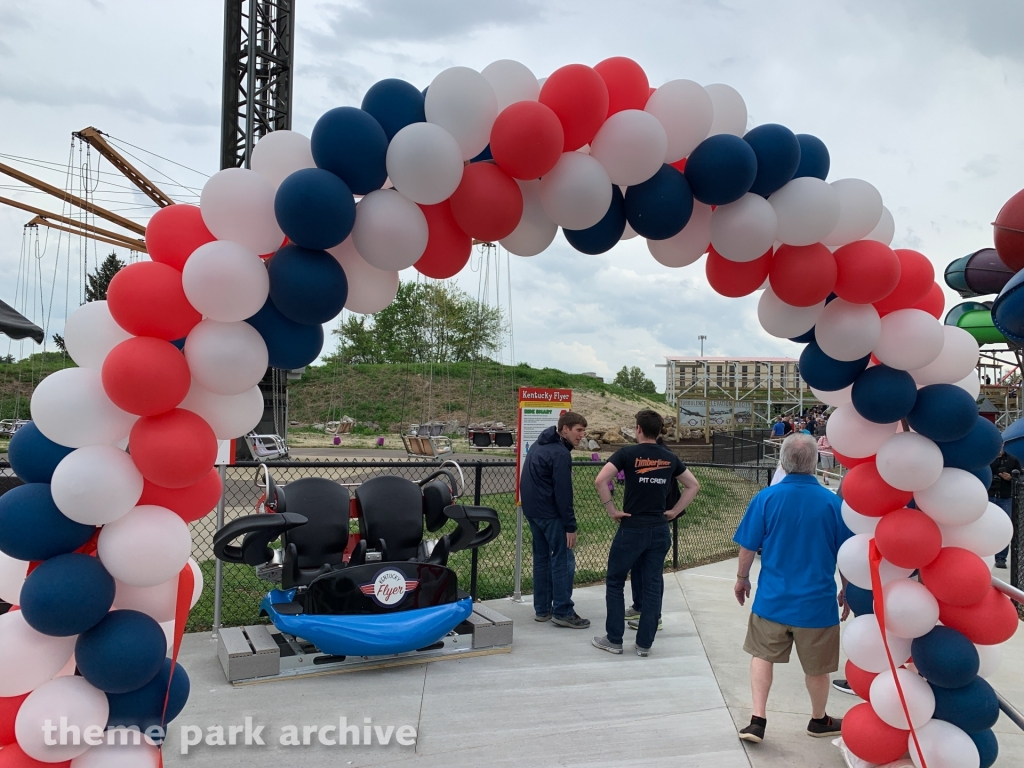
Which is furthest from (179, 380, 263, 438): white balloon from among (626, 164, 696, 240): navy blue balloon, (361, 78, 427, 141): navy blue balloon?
(626, 164, 696, 240): navy blue balloon

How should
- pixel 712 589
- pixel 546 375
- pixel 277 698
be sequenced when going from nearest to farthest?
pixel 277 698 → pixel 712 589 → pixel 546 375

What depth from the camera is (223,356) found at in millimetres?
2572

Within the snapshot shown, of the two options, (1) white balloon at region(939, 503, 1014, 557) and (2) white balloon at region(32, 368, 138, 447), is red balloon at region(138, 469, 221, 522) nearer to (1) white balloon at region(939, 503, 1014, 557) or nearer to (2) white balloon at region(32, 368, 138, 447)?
(2) white balloon at region(32, 368, 138, 447)

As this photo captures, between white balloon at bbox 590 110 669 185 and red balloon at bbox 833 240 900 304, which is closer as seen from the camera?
white balloon at bbox 590 110 669 185

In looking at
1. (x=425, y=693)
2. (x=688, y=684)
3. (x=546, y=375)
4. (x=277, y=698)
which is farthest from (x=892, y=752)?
(x=546, y=375)

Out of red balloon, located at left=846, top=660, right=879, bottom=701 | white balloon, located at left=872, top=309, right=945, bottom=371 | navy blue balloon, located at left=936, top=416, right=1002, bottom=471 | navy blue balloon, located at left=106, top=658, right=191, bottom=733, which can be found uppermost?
white balloon, located at left=872, top=309, right=945, bottom=371

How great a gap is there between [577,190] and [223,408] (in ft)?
5.19

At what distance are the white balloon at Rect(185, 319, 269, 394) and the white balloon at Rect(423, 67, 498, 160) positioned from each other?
1057 millimetres

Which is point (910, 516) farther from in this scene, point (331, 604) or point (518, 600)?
point (518, 600)

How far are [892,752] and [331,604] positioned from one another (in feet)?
10.2

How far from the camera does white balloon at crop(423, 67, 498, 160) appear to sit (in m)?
2.69

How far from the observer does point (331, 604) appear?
14.9 feet

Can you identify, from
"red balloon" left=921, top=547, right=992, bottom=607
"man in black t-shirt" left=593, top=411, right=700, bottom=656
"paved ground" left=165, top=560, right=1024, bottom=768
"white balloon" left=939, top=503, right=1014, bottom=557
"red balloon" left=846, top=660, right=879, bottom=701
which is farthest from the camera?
"man in black t-shirt" left=593, top=411, right=700, bottom=656

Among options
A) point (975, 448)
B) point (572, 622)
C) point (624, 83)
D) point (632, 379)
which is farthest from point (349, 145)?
point (632, 379)
